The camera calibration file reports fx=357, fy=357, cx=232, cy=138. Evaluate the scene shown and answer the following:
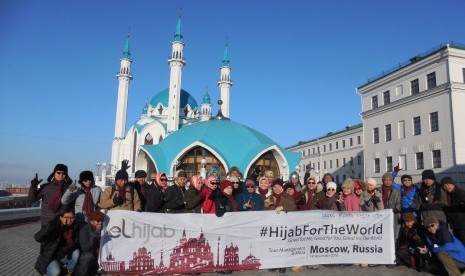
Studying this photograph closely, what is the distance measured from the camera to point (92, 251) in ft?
20.0

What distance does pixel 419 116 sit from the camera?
103ft

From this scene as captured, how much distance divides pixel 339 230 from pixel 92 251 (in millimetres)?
4936

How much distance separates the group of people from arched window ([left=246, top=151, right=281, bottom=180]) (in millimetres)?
19183

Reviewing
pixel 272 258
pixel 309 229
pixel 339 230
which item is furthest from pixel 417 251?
pixel 272 258

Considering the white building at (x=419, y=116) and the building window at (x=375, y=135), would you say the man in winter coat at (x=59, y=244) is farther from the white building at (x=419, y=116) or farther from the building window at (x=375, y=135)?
the building window at (x=375, y=135)

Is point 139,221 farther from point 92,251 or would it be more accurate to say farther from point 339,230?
point 339,230

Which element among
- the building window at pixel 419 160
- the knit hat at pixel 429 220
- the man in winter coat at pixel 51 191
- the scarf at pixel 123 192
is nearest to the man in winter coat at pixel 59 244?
the man in winter coat at pixel 51 191

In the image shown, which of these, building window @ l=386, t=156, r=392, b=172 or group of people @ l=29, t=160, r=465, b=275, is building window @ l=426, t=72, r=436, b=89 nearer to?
building window @ l=386, t=156, r=392, b=172

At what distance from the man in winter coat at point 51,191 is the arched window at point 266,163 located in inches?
836

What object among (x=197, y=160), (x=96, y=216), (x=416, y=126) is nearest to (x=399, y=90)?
(x=416, y=126)

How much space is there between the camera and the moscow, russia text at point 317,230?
733 centimetres

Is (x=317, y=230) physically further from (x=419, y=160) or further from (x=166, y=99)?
(x=166, y=99)

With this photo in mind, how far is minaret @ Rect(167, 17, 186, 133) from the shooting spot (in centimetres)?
4697

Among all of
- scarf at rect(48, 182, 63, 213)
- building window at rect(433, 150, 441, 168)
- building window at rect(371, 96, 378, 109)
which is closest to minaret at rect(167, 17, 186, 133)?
building window at rect(371, 96, 378, 109)
